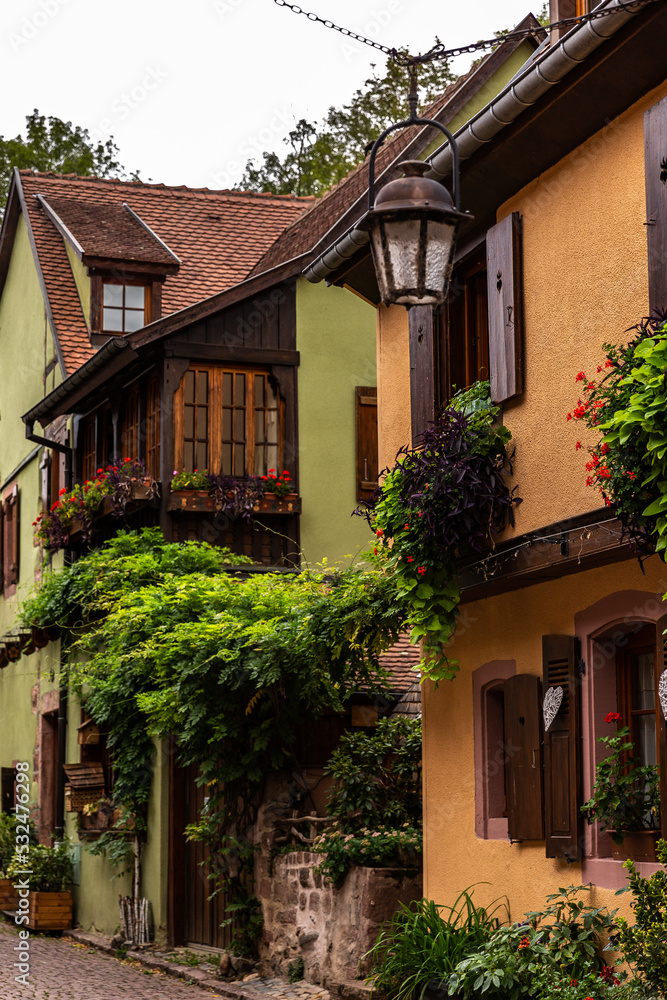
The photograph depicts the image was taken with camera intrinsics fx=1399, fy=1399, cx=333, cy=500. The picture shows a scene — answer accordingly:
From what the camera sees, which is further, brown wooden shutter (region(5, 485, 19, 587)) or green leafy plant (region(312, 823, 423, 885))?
brown wooden shutter (region(5, 485, 19, 587))

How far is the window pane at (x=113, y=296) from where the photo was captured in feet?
59.3

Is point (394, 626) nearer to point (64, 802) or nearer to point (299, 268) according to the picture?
point (299, 268)

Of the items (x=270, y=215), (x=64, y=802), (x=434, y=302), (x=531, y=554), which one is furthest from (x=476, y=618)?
(x=270, y=215)

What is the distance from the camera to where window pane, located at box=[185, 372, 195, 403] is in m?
15.6

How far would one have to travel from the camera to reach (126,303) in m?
18.1

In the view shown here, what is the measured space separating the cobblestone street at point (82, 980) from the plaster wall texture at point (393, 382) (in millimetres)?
4555

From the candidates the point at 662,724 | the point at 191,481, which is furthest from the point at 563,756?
the point at 191,481

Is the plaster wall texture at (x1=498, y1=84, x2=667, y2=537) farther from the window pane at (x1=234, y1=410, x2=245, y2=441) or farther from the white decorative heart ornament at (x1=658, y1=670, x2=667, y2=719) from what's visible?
the window pane at (x1=234, y1=410, x2=245, y2=441)

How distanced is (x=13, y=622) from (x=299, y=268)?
26.8 feet

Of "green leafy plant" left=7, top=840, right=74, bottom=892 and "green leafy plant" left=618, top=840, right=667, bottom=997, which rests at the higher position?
"green leafy plant" left=618, top=840, right=667, bottom=997

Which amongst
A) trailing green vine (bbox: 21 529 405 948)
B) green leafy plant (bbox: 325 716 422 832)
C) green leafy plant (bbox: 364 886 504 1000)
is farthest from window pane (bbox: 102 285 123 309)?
green leafy plant (bbox: 364 886 504 1000)

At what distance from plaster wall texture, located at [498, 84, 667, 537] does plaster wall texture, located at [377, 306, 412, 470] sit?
1.88 metres

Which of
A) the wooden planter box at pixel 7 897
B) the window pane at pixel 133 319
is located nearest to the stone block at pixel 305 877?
the wooden planter box at pixel 7 897

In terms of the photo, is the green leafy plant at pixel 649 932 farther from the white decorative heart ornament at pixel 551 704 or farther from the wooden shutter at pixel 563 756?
the white decorative heart ornament at pixel 551 704
